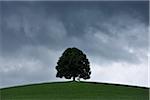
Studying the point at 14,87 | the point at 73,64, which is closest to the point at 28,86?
the point at 14,87

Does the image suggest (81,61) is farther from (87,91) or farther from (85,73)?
(87,91)

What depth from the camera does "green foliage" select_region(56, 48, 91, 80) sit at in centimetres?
8975

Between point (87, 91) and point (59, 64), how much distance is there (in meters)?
21.6

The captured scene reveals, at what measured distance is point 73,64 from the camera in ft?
299

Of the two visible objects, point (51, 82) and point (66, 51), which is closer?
point (51, 82)

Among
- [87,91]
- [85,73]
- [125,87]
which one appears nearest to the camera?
[87,91]

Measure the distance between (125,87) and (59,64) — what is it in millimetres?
17668

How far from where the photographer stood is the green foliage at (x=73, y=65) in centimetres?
8975

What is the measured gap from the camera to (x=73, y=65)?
9094 cm

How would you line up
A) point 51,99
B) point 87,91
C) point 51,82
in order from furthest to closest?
1. point 51,82
2. point 87,91
3. point 51,99

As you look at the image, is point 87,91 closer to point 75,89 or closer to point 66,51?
point 75,89

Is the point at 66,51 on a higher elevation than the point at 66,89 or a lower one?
higher

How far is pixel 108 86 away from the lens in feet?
255

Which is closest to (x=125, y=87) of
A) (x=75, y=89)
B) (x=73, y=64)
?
(x=75, y=89)
